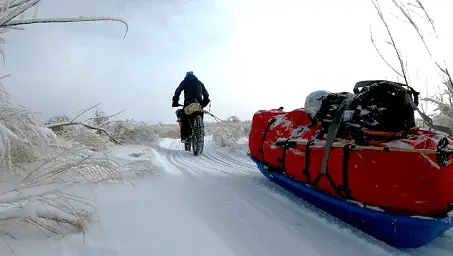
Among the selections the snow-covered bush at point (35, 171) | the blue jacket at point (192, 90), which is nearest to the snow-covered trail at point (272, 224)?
the snow-covered bush at point (35, 171)

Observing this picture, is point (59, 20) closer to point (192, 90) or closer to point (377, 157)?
point (377, 157)

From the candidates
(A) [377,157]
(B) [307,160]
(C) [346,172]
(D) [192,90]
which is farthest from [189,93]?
(A) [377,157]

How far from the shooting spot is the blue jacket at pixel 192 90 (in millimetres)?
7512

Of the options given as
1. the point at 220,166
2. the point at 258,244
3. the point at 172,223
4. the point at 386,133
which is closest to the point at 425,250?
the point at 386,133

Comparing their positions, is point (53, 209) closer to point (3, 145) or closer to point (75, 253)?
point (75, 253)

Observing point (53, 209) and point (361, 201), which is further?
point (361, 201)

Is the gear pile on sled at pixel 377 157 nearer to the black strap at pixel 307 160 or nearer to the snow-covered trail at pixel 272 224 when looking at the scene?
the black strap at pixel 307 160

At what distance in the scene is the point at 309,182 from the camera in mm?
2654

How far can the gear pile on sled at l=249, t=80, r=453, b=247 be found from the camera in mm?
1938

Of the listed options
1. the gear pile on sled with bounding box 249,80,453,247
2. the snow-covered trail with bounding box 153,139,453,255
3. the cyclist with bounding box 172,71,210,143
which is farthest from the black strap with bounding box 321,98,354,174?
the cyclist with bounding box 172,71,210,143

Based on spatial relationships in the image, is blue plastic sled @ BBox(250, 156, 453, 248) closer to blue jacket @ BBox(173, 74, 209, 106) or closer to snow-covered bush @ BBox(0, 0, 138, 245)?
snow-covered bush @ BBox(0, 0, 138, 245)

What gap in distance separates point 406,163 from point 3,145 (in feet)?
7.26

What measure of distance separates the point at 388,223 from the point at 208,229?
1145 mm

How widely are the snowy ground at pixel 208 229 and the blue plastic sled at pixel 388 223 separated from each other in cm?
6
